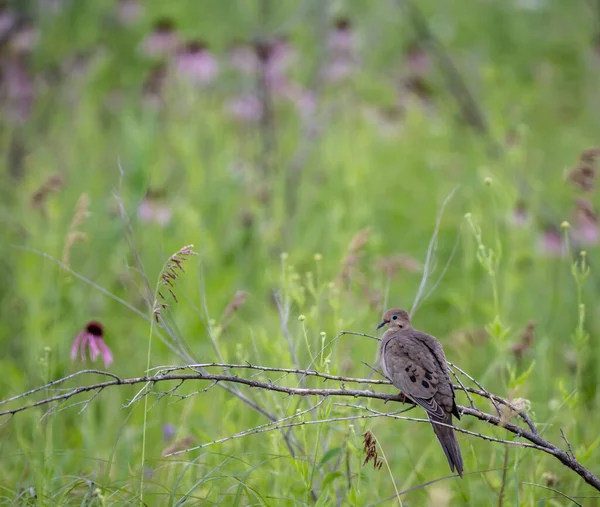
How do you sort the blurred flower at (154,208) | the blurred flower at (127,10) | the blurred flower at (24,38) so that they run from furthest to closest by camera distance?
the blurred flower at (127,10) → the blurred flower at (24,38) → the blurred flower at (154,208)

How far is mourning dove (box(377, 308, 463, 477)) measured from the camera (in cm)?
257

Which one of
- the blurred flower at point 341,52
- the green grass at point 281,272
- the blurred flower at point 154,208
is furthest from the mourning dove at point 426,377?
the blurred flower at point 341,52

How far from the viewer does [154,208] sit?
17.0 ft

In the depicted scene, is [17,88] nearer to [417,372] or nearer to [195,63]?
[195,63]

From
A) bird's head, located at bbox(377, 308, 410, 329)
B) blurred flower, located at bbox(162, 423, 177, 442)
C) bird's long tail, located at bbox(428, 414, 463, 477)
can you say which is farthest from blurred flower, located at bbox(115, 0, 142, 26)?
bird's long tail, located at bbox(428, 414, 463, 477)

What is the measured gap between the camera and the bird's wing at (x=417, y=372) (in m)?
2.60

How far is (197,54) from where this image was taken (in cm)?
627

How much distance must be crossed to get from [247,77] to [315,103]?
91 cm

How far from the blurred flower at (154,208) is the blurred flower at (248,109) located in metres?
1.87

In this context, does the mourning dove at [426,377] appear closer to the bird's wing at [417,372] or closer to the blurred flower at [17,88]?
the bird's wing at [417,372]

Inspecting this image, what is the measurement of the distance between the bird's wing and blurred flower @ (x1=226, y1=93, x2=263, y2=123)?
14.4ft

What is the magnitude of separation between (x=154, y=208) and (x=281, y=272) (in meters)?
2.27

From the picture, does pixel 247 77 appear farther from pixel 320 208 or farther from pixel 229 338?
pixel 229 338

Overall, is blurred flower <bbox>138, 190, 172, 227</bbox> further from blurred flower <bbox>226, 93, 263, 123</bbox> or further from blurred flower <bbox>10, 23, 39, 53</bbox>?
blurred flower <bbox>10, 23, 39, 53</bbox>
